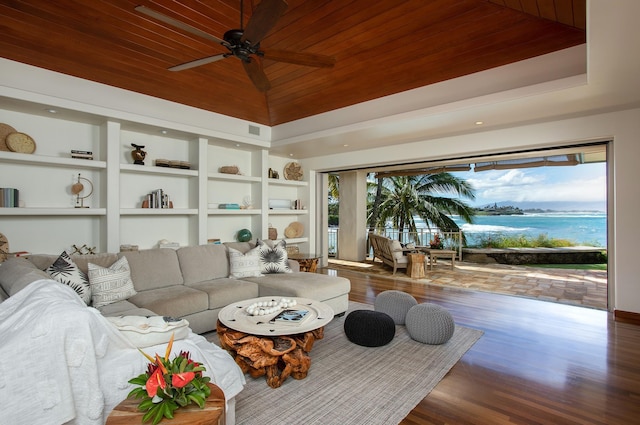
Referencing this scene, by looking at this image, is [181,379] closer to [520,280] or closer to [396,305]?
[396,305]

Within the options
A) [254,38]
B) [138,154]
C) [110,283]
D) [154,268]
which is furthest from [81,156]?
[254,38]

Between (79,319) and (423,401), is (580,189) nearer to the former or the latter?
(423,401)

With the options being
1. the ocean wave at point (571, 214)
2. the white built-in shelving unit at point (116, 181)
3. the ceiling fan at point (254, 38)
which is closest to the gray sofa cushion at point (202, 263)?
the white built-in shelving unit at point (116, 181)

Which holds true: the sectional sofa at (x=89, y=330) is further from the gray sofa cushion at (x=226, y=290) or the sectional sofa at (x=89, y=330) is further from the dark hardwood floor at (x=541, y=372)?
the dark hardwood floor at (x=541, y=372)

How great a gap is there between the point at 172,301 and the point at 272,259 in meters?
1.56

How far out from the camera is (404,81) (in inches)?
171

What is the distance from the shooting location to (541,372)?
105 inches

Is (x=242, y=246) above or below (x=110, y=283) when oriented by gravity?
above

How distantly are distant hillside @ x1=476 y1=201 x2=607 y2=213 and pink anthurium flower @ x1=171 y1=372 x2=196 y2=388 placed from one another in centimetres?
1406

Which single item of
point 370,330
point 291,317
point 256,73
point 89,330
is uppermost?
point 256,73

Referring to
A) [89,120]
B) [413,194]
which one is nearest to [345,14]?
[89,120]

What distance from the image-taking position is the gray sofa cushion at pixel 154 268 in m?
3.50

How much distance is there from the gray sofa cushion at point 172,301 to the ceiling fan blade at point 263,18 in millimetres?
2434

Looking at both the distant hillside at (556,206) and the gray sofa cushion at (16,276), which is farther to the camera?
the distant hillside at (556,206)
